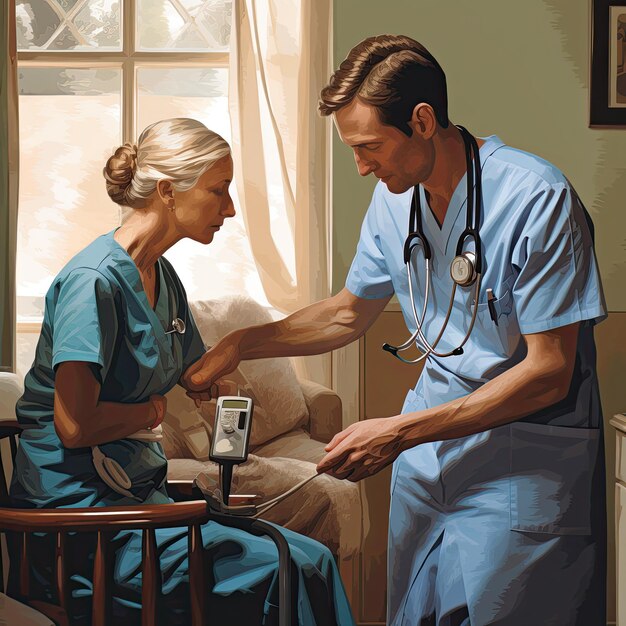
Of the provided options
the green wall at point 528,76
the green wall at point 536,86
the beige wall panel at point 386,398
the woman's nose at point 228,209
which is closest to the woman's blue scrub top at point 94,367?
the woman's nose at point 228,209

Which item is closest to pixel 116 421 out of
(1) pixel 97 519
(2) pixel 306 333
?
(1) pixel 97 519

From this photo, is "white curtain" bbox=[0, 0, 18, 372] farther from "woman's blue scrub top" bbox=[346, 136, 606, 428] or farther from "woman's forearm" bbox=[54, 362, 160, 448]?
"woman's blue scrub top" bbox=[346, 136, 606, 428]

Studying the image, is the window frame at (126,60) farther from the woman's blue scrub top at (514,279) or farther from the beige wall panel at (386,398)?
the woman's blue scrub top at (514,279)

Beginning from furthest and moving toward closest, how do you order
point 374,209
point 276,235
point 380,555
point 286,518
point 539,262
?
point 276,235, point 380,555, point 286,518, point 374,209, point 539,262

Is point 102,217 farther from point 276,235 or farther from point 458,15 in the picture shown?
point 458,15

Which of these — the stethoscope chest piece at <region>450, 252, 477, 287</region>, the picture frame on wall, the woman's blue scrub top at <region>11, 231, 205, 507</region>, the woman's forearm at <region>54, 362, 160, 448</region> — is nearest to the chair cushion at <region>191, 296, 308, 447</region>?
the woman's blue scrub top at <region>11, 231, 205, 507</region>

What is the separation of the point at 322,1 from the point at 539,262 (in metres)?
1.51

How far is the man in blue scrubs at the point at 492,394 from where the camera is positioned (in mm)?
1656

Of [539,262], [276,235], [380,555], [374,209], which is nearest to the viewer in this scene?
[539,262]

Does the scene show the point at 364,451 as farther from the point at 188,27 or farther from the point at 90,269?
the point at 188,27

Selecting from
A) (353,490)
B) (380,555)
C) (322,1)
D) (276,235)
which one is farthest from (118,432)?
(322,1)

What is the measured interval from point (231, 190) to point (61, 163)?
25.2 inches

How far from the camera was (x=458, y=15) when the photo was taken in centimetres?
260

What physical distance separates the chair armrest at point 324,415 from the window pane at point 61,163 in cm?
114
